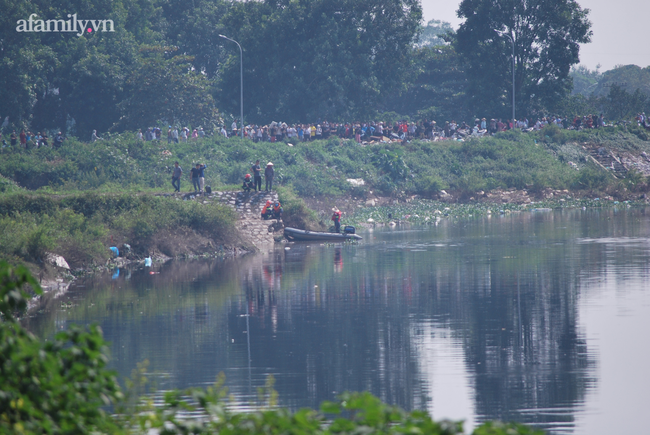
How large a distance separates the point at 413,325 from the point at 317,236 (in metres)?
20.0

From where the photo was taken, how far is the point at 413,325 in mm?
20078

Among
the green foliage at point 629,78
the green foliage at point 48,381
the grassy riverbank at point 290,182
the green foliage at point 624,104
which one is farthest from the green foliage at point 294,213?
the green foliage at point 629,78

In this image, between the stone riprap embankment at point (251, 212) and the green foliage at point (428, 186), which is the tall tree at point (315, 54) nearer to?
the green foliage at point (428, 186)

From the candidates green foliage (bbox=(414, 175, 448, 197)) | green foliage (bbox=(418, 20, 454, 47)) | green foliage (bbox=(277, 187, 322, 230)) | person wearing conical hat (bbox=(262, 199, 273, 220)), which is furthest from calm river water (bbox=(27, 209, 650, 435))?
green foliage (bbox=(418, 20, 454, 47))

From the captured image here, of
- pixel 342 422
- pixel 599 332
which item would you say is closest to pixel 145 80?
pixel 599 332

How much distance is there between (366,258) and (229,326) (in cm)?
1321

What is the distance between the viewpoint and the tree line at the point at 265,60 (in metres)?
55.3

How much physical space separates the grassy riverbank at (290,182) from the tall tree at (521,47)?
4.24 m

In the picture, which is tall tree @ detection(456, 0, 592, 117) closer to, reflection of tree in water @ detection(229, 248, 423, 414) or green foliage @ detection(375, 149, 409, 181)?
green foliage @ detection(375, 149, 409, 181)

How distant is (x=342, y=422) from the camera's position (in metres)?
6.66

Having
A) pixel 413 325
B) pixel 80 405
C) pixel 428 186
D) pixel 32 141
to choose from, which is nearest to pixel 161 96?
pixel 32 141

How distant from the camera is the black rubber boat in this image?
39.7 m

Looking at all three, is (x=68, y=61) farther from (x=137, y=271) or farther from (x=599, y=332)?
(x=599, y=332)

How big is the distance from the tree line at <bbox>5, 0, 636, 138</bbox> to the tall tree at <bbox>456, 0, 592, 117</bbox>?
95 mm
